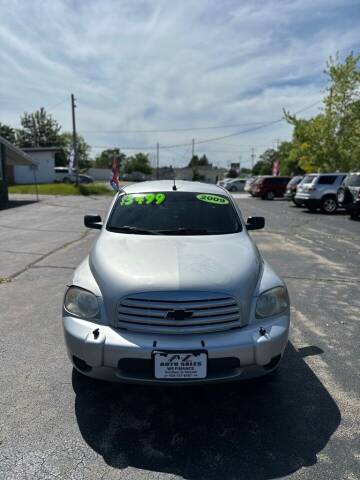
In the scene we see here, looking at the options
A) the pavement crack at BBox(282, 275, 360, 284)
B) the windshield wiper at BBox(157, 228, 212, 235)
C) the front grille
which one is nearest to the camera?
the front grille

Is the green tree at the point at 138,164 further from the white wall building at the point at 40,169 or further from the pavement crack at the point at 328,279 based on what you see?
the pavement crack at the point at 328,279

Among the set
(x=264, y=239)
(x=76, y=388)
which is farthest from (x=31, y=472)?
(x=264, y=239)

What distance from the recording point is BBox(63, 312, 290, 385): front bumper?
8.11 feet

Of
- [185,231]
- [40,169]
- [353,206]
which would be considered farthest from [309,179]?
[40,169]

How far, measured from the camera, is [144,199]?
4.21 meters

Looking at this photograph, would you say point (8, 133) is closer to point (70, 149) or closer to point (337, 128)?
point (70, 149)

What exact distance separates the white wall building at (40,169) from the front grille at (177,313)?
42366 mm

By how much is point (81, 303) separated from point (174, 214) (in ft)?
5.14

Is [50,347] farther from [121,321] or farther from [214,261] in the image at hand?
[214,261]

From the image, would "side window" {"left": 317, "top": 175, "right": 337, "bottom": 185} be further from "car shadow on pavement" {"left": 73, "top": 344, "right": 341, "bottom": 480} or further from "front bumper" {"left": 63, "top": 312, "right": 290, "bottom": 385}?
"front bumper" {"left": 63, "top": 312, "right": 290, "bottom": 385}

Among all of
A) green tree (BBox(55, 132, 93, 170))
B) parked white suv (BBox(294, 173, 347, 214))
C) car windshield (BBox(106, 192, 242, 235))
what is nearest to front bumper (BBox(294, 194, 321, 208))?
parked white suv (BBox(294, 173, 347, 214))

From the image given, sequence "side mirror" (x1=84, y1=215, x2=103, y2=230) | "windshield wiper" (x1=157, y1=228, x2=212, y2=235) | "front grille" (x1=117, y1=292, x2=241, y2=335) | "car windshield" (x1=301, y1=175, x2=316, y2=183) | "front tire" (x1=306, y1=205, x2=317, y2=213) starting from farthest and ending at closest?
"car windshield" (x1=301, y1=175, x2=316, y2=183) < "front tire" (x1=306, y1=205, x2=317, y2=213) < "side mirror" (x1=84, y1=215, x2=103, y2=230) < "windshield wiper" (x1=157, y1=228, x2=212, y2=235) < "front grille" (x1=117, y1=292, x2=241, y2=335)

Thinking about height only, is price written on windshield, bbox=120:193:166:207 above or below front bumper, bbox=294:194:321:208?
above

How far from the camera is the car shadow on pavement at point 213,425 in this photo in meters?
2.30
